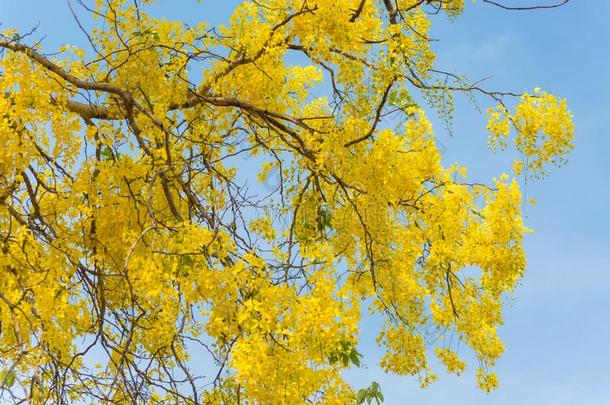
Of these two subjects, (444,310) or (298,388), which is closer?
(298,388)

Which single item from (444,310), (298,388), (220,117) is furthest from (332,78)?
(298,388)

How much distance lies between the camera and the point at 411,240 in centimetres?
448

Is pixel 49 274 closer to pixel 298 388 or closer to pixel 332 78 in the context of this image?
pixel 298 388

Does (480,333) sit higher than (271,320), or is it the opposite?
(480,333)

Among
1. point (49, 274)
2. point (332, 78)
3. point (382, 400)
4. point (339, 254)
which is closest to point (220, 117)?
point (332, 78)

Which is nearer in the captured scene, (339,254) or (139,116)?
(139,116)

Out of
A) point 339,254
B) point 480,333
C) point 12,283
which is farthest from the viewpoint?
point 480,333

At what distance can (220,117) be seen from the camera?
4789 millimetres

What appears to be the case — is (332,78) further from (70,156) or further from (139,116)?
(70,156)

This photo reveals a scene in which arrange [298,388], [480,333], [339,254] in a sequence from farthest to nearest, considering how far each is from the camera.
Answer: [480,333]
[339,254]
[298,388]

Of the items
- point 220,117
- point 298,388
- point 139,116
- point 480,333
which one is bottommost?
point 298,388

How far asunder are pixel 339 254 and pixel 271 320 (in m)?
1.46

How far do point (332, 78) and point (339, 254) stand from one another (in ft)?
3.24

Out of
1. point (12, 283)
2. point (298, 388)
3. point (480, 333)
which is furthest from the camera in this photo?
point (480, 333)
